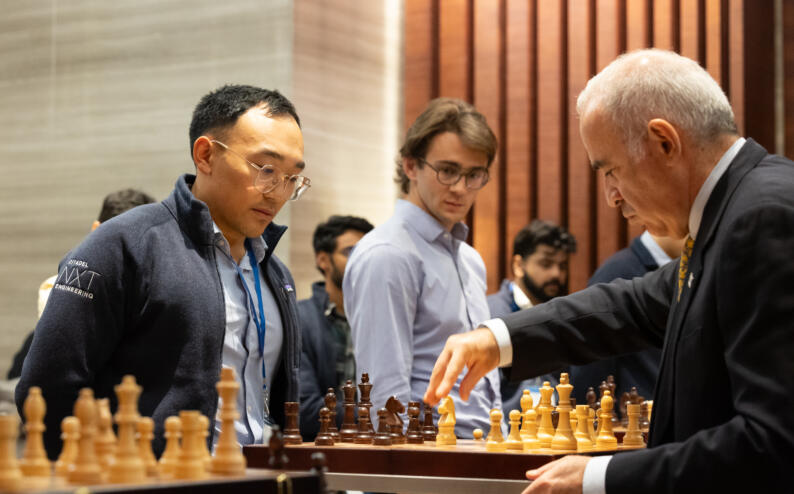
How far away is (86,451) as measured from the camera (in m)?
1.52

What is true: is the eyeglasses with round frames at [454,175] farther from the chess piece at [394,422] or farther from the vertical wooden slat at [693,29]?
the vertical wooden slat at [693,29]

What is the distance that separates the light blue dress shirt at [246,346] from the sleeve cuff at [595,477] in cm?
105

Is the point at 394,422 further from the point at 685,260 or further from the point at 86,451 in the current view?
the point at 86,451

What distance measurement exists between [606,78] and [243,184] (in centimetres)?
109

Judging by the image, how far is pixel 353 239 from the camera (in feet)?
17.6

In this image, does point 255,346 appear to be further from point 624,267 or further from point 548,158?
point 548,158

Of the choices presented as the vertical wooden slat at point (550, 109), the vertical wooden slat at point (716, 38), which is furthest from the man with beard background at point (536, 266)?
the vertical wooden slat at point (716, 38)

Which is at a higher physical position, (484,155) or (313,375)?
(484,155)

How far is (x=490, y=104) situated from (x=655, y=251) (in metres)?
1.94

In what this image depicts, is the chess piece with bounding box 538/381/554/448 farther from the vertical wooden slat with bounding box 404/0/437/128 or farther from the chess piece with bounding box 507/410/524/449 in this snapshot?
the vertical wooden slat with bounding box 404/0/437/128

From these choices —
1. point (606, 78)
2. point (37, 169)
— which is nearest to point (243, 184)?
point (606, 78)

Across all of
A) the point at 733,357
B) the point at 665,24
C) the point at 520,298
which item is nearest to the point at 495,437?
the point at 733,357

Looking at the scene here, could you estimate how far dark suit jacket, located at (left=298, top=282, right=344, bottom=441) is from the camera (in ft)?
15.8

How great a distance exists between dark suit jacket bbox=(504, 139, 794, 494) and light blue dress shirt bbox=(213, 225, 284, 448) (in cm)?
112
